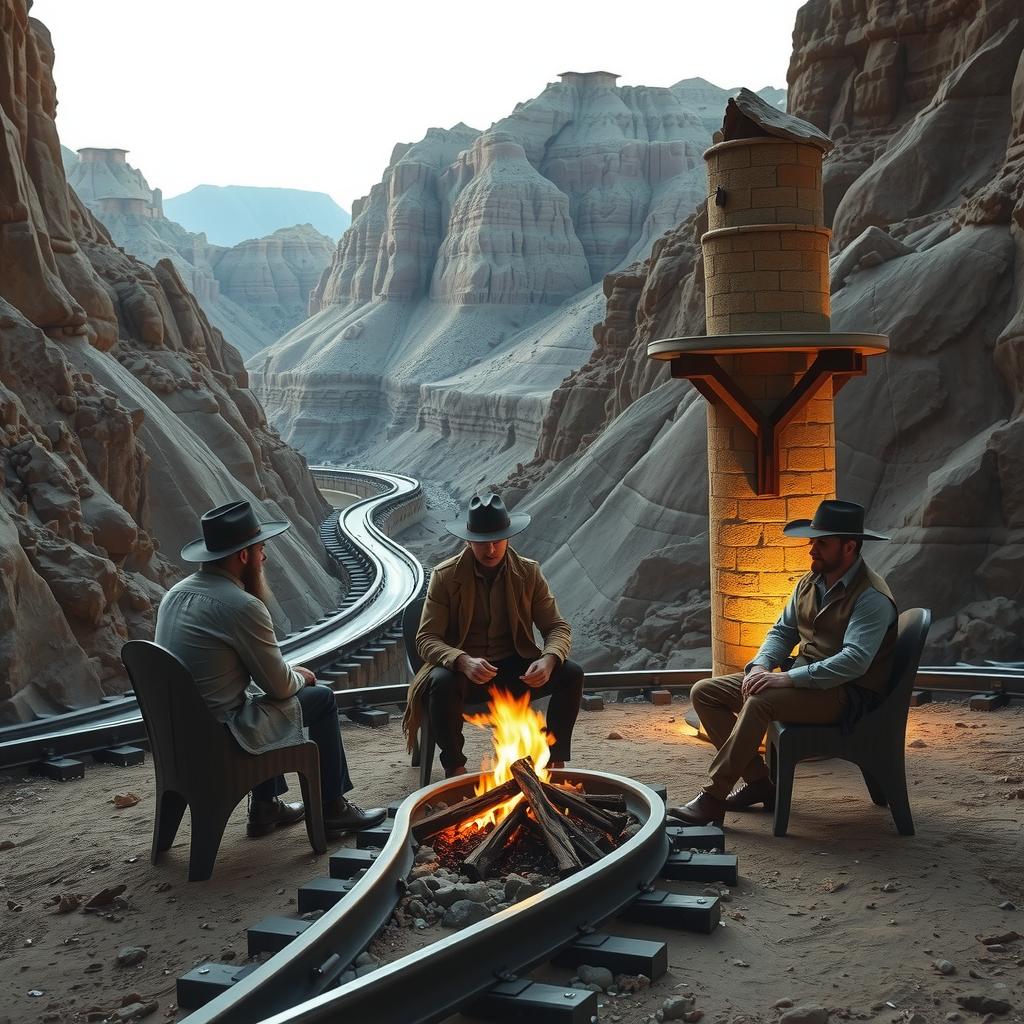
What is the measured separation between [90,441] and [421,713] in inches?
437

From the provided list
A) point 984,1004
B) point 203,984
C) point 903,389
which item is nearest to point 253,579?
point 203,984

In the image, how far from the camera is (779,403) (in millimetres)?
8383

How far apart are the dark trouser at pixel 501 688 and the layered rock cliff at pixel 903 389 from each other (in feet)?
24.9

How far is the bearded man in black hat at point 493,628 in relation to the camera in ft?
22.7

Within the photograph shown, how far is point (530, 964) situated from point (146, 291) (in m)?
22.5

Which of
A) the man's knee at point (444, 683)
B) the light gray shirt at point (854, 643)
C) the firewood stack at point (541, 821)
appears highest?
the light gray shirt at point (854, 643)

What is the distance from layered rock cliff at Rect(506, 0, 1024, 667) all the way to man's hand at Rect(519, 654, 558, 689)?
25.6 feet

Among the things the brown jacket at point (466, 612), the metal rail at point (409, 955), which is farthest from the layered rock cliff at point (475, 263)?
the metal rail at point (409, 955)

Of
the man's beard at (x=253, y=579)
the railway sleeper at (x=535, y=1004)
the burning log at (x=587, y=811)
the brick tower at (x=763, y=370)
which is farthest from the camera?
the brick tower at (x=763, y=370)

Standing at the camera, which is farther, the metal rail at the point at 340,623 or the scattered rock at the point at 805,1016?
the metal rail at the point at 340,623

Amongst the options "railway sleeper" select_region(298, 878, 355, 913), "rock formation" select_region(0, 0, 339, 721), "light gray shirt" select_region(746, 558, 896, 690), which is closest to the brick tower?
"light gray shirt" select_region(746, 558, 896, 690)

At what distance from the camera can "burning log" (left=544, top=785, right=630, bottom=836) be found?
5801mm

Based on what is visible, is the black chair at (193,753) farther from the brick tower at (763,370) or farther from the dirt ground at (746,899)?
the brick tower at (763,370)

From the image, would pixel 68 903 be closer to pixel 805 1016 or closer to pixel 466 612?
pixel 466 612
